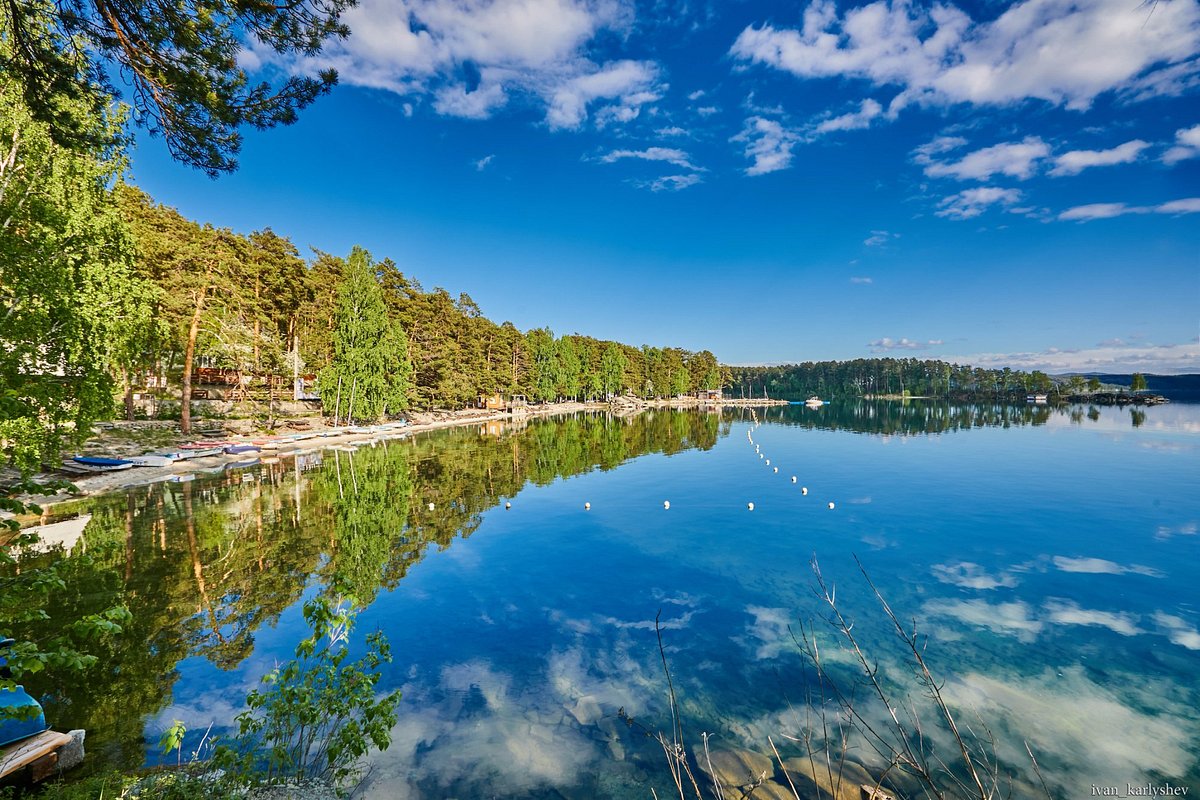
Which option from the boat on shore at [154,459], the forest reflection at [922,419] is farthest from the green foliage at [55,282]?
the forest reflection at [922,419]

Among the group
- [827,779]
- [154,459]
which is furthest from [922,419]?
[154,459]

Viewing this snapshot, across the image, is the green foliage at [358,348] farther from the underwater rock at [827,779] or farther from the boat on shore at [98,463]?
the underwater rock at [827,779]

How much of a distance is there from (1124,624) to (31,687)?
23343 millimetres

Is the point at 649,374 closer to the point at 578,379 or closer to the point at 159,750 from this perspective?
the point at 578,379

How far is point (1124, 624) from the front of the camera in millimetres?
13000

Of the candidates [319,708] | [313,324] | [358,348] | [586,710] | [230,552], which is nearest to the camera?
[319,708]

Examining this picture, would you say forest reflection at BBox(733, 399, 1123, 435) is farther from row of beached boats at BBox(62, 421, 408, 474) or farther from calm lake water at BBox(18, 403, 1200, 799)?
row of beached boats at BBox(62, 421, 408, 474)

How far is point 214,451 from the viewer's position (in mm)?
35906

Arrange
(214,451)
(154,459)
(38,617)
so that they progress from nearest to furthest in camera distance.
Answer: (38,617)
(154,459)
(214,451)

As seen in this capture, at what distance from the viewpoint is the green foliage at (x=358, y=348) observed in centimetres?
5291

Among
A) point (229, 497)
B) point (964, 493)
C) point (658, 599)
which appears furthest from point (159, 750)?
point (964, 493)

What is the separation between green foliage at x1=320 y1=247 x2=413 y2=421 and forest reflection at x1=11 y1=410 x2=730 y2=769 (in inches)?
705

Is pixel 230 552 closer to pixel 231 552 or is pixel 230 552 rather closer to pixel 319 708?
pixel 231 552

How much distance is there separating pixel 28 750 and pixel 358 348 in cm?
5097
